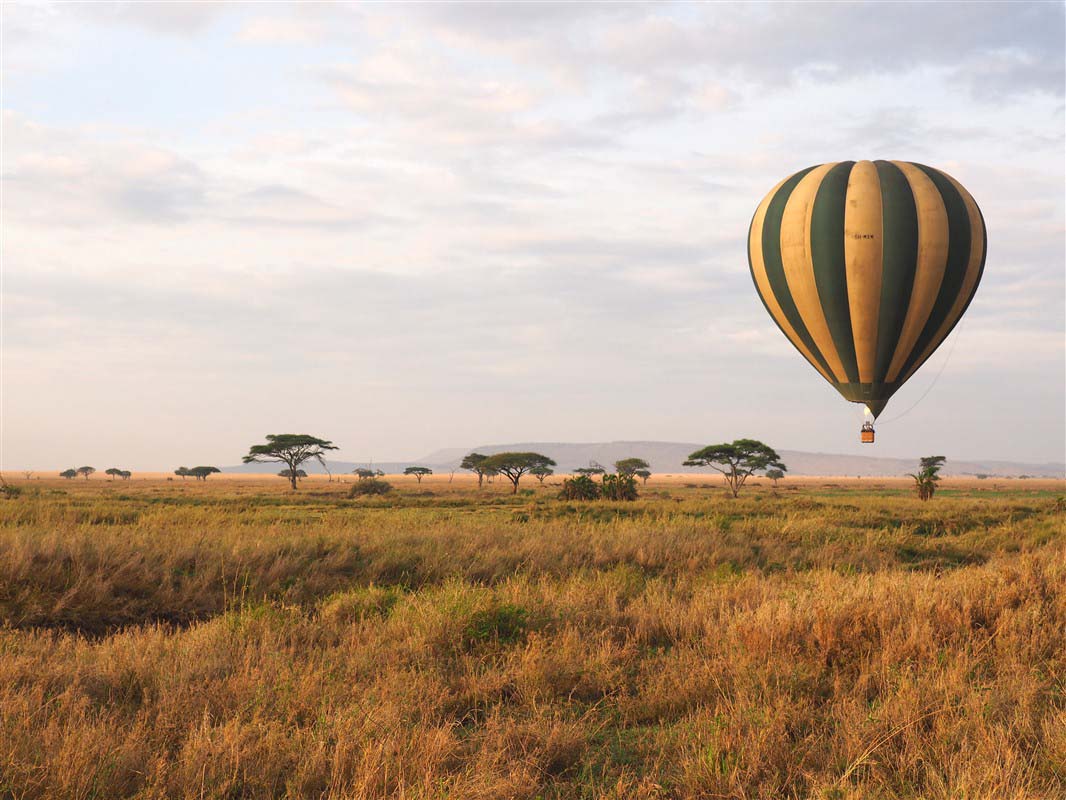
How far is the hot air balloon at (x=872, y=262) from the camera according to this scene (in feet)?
70.4

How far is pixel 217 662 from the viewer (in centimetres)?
727

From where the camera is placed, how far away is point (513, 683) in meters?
7.38

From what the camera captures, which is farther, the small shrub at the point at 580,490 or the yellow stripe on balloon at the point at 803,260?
the small shrub at the point at 580,490

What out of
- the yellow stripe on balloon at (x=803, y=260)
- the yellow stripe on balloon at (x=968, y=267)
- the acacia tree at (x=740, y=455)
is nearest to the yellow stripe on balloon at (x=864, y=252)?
the yellow stripe on balloon at (x=803, y=260)

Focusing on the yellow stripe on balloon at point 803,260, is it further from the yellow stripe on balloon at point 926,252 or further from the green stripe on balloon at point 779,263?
the yellow stripe on balloon at point 926,252

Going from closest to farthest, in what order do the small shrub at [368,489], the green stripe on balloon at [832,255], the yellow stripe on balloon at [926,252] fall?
the yellow stripe on balloon at [926,252], the green stripe on balloon at [832,255], the small shrub at [368,489]

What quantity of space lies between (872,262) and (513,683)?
18.1m

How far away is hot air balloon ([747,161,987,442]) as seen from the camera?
A: 2145 centimetres

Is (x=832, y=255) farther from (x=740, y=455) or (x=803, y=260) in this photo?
(x=740, y=455)

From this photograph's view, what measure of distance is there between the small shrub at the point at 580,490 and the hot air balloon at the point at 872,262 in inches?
834

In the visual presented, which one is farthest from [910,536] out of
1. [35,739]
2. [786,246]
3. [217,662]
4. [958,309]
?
[35,739]

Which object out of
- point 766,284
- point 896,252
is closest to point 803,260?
point 766,284

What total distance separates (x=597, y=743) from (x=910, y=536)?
19.2 metres

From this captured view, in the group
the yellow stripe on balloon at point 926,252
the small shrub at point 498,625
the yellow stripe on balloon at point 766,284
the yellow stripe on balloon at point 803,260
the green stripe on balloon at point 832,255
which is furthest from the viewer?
the yellow stripe on balloon at point 766,284
